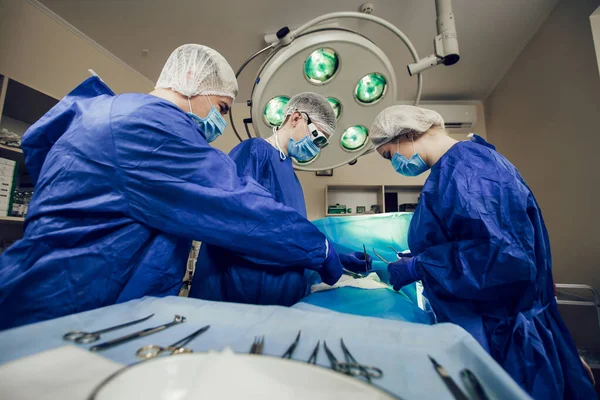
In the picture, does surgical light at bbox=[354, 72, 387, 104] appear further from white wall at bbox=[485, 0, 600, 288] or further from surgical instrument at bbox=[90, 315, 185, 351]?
white wall at bbox=[485, 0, 600, 288]

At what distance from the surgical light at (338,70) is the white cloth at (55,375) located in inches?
47.4

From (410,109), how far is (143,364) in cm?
141

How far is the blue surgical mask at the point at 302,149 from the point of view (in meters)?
1.39

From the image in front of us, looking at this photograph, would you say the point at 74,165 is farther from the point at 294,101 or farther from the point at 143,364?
the point at 294,101

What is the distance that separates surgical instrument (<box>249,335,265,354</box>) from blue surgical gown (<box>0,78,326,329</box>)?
36cm

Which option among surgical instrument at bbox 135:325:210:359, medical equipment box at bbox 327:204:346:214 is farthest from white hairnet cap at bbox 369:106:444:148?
medical equipment box at bbox 327:204:346:214

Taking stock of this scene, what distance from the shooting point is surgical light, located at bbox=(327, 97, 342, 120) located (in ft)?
4.52

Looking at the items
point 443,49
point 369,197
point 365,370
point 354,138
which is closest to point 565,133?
point 443,49

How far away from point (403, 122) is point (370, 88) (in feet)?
0.80

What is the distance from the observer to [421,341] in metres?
0.45

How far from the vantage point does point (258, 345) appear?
423 millimetres

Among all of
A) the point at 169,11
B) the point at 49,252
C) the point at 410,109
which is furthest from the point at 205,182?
the point at 169,11

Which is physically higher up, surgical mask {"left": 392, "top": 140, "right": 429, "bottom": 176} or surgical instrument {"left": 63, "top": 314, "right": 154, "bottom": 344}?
surgical mask {"left": 392, "top": 140, "right": 429, "bottom": 176}

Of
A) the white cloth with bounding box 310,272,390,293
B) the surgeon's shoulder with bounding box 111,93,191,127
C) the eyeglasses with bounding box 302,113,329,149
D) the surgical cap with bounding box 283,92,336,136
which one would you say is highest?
the surgical cap with bounding box 283,92,336,136
